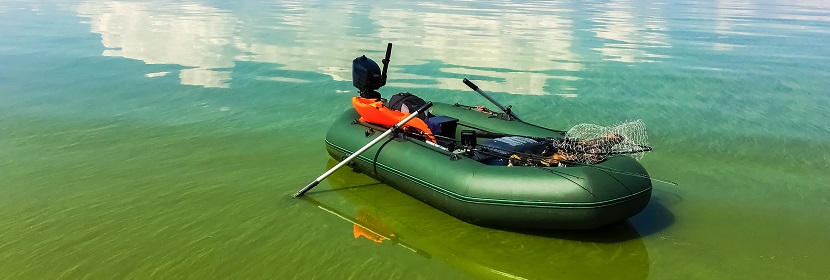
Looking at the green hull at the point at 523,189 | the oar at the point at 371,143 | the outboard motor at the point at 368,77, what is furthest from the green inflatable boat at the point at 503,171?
the outboard motor at the point at 368,77

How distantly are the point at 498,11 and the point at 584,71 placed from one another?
19739 millimetres

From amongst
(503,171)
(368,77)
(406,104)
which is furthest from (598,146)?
(368,77)

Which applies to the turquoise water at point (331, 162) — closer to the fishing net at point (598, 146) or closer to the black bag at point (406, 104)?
the fishing net at point (598, 146)

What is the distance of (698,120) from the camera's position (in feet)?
33.2

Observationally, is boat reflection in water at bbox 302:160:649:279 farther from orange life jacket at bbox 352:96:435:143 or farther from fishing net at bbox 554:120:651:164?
orange life jacket at bbox 352:96:435:143

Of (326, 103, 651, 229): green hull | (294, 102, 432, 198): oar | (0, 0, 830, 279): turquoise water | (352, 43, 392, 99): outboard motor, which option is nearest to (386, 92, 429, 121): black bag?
(352, 43, 392, 99): outboard motor

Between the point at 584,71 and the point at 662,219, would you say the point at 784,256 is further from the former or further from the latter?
the point at 584,71

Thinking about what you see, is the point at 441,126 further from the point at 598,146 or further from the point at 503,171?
the point at 598,146

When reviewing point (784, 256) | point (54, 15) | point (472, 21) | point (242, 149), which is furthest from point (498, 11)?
Answer: point (784, 256)

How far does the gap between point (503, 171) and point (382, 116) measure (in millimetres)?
2164

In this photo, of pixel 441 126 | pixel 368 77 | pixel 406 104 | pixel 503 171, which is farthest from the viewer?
pixel 368 77

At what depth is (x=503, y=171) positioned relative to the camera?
5.62 m

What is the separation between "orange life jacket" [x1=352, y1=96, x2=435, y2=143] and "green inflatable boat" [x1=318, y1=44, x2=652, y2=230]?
0.02m

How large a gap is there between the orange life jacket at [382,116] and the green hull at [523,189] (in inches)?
22.6
